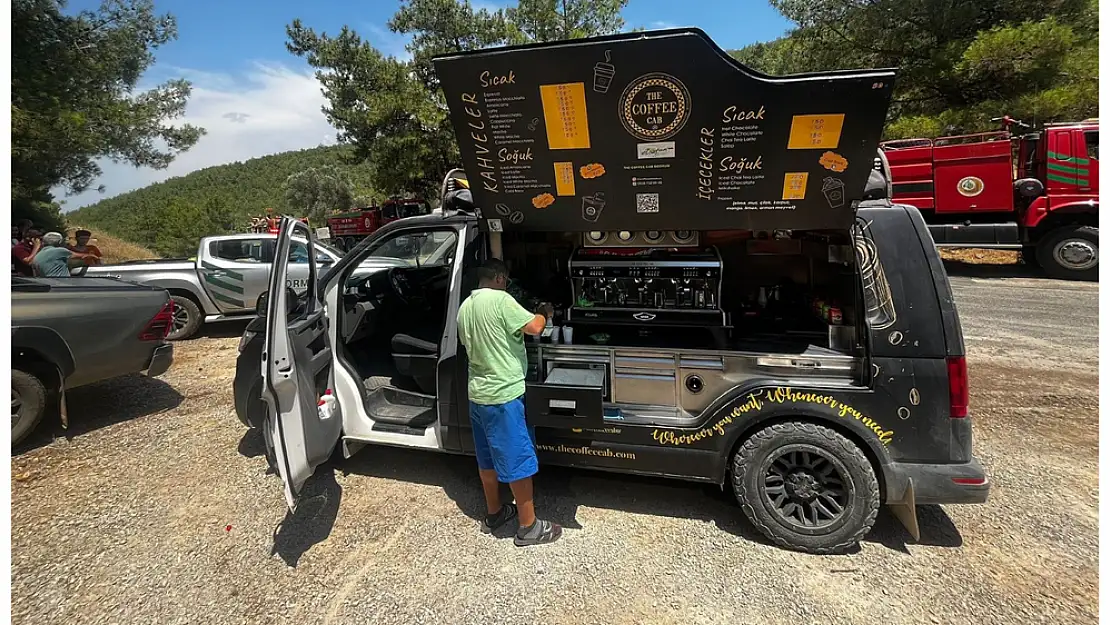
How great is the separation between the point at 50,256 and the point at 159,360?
3850mm

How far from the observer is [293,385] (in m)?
2.80

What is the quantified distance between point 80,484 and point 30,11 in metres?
13.6

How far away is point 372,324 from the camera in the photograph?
4.68m

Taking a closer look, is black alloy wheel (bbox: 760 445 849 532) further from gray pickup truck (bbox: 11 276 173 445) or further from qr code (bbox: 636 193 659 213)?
gray pickup truck (bbox: 11 276 173 445)

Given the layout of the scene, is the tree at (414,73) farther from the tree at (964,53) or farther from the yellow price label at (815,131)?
the yellow price label at (815,131)

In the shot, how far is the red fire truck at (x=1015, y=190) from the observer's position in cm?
965

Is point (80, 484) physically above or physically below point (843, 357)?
below

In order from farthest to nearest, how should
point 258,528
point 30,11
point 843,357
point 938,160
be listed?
point 30,11
point 938,160
point 258,528
point 843,357

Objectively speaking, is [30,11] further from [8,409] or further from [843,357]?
[843,357]

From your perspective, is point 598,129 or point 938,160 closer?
point 598,129

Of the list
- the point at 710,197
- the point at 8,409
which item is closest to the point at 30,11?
the point at 8,409

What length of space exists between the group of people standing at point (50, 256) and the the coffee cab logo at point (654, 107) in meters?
7.37

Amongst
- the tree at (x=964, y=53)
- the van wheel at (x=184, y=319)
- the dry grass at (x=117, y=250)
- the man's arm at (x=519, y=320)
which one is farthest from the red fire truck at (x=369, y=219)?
the man's arm at (x=519, y=320)

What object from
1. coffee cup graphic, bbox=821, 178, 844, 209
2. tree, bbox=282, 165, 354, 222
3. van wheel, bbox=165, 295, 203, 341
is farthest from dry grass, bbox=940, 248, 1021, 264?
tree, bbox=282, 165, 354, 222
